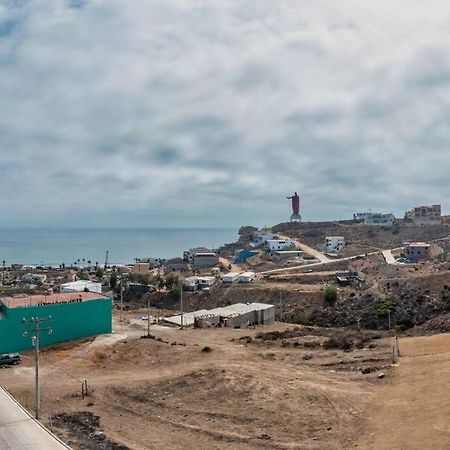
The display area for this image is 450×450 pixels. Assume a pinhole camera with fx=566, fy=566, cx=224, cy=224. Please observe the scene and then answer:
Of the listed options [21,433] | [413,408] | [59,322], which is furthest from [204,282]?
[21,433]

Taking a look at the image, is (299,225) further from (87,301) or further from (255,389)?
(255,389)

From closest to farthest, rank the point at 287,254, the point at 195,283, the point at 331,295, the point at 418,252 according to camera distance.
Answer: the point at 331,295 → the point at 195,283 → the point at 418,252 → the point at 287,254

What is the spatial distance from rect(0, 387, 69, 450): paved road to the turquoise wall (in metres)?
16.8

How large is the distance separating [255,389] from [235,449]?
24.0 ft

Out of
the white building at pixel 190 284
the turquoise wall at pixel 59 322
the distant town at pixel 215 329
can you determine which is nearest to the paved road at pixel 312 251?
the distant town at pixel 215 329

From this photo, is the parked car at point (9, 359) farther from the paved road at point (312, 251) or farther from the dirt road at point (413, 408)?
the paved road at point (312, 251)

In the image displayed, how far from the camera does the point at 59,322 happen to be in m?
46.2

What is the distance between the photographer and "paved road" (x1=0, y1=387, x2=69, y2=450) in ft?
70.1

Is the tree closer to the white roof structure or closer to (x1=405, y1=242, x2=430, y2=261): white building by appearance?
the white roof structure

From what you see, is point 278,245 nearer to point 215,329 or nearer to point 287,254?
point 287,254

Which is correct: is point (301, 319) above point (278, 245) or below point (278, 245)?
below

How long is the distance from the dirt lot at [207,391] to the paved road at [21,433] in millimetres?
1207

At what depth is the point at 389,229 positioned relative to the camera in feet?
417

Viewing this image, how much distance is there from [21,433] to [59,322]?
23.7m
